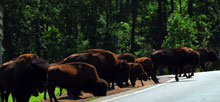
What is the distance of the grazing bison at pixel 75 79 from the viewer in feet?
52.9

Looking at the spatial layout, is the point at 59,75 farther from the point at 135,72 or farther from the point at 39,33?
the point at 39,33

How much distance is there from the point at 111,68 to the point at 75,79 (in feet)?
16.6

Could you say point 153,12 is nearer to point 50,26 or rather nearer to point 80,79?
point 50,26

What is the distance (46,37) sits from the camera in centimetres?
5453

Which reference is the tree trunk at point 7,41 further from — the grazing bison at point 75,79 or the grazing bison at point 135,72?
the grazing bison at point 75,79

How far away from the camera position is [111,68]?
70.4 feet

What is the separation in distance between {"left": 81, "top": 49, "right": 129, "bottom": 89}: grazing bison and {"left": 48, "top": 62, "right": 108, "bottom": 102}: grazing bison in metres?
3.43

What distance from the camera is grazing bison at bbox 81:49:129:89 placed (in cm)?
2097

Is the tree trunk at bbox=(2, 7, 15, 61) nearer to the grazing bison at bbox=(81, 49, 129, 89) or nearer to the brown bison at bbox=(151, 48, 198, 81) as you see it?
the brown bison at bbox=(151, 48, 198, 81)

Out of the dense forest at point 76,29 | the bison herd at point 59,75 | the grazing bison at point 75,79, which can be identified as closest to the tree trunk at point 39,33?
the dense forest at point 76,29

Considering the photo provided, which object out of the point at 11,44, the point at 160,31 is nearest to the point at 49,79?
the point at 11,44

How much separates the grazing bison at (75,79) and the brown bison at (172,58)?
1113 centimetres

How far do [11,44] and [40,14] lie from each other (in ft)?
15.4

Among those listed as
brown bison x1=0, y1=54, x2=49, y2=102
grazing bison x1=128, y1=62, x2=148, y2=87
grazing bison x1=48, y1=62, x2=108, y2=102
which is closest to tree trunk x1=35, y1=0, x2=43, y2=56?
grazing bison x1=128, y1=62, x2=148, y2=87
